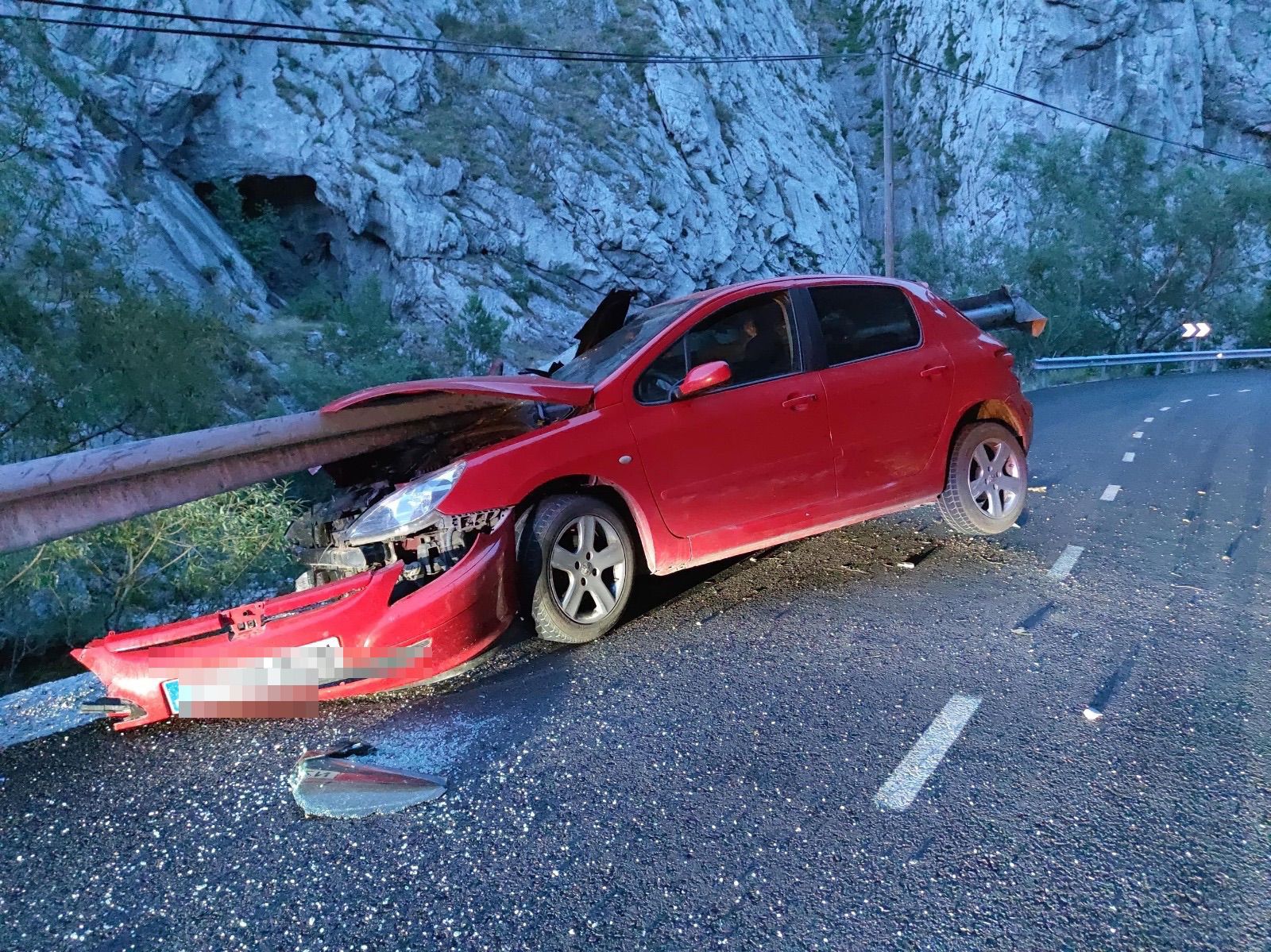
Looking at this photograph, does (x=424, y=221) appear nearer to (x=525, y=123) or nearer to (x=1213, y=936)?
(x=525, y=123)

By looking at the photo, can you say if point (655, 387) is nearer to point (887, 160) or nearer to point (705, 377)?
point (705, 377)

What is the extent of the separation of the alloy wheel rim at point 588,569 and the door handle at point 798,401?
1.27 metres

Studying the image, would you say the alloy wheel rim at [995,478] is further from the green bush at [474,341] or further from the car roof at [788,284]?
the green bush at [474,341]

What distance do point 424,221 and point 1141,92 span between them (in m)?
44.9

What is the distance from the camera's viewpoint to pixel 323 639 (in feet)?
10.8

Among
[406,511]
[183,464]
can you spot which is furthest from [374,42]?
[406,511]

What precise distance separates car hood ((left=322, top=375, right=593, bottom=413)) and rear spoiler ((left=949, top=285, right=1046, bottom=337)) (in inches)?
134

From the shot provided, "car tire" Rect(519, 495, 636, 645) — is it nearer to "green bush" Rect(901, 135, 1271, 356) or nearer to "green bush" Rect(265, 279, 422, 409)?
"green bush" Rect(265, 279, 422, 409)

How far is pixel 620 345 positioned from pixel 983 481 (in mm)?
2595

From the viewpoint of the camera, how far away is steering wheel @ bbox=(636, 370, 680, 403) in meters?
4.38

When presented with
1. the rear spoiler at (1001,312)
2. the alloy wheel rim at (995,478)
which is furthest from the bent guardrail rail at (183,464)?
the rear spoiler at (1001,312)

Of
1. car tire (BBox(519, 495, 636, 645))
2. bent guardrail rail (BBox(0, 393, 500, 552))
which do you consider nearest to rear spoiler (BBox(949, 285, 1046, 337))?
car tire (BBox(519, 495, 636, 645))

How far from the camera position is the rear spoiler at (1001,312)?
6227 millimetres

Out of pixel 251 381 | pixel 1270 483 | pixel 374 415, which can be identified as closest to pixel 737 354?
pixel 374 415
